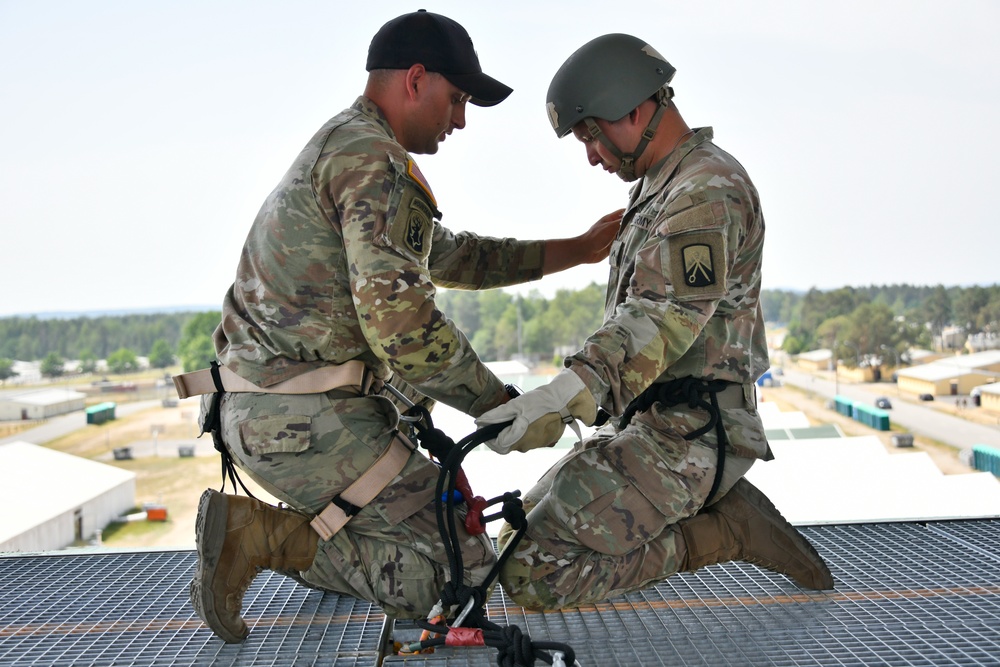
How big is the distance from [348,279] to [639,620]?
1185mm

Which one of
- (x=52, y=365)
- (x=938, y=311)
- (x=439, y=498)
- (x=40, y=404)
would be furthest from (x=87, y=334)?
(x=439, y=498)

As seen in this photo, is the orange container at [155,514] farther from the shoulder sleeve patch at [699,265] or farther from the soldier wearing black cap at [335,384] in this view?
the shoulder sleeve patch at [699,265]

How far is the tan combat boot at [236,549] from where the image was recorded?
2211 mm

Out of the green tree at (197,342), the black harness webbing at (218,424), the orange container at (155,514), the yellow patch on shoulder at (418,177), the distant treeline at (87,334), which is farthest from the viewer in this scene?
the distant treeline at (87,334)

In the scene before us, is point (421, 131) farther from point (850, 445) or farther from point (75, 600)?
point (850, 445)

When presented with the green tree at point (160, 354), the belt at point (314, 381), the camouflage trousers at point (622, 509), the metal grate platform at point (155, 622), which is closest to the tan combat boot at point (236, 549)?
the metal grate platform at point (155, 622)

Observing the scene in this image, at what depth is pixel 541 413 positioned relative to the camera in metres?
2.18

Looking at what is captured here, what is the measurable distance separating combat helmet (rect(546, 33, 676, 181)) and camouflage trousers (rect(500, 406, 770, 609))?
2.83 feet

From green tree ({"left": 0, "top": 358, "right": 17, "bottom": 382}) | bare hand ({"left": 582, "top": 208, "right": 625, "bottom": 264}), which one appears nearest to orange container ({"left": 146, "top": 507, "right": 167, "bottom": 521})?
green tree ({"left": 0, "top": 358, "right": 17, "bottom": 382})

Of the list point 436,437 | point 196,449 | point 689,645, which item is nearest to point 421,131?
point 436,437

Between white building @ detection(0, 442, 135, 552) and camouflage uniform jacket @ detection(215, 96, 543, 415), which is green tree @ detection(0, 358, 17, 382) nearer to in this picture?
white building @ detection(0, 442, 135, 552)

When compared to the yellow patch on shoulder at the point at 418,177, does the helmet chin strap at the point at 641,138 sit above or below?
above

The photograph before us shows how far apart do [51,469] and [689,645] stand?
22.1 metres

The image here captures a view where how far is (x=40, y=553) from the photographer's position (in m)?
3.22
